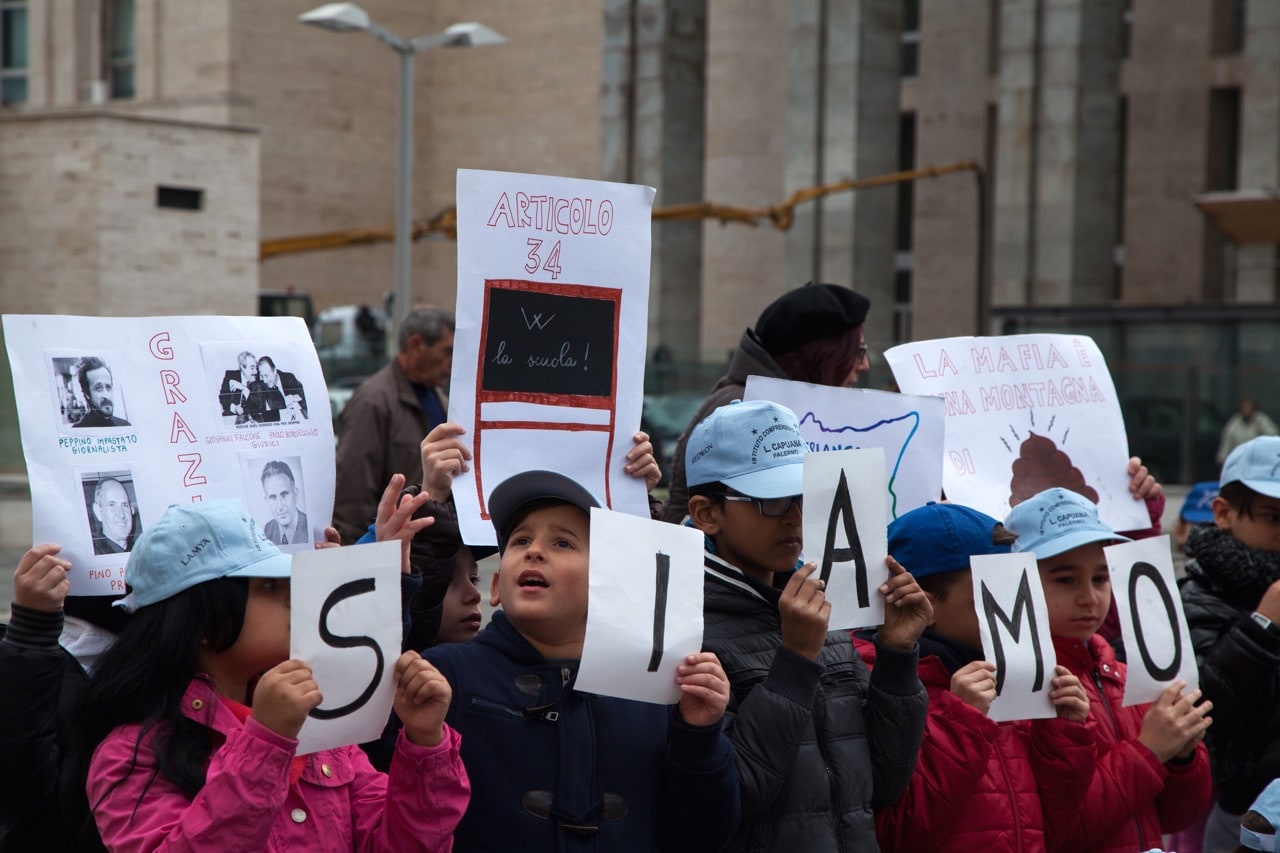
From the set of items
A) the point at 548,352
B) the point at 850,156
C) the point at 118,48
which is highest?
the point at 118,48

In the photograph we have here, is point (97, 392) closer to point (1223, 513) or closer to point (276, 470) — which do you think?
point (276, 470)

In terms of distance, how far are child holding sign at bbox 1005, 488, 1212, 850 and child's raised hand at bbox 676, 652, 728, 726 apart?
A: 3.79ft

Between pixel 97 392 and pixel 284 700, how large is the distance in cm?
119

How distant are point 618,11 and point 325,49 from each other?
14.3 metres

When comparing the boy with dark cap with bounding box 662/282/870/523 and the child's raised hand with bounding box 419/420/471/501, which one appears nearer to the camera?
the child's raised hand with bounding box 419/420/471/501

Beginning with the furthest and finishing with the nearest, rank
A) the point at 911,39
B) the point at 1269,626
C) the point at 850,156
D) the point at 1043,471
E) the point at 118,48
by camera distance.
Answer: the point at 118,48
the point at 911,39
the point at 850,156
the point at 1043,471
the point at 1269,626

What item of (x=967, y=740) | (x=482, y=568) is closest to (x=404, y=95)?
(x=482, y=568)

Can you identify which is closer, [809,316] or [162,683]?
[162,683]

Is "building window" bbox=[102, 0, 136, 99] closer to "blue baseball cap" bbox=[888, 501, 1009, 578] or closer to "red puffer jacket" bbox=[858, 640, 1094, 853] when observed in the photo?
"blue baseball cap" bbox=[888, 501, 1009, 578]

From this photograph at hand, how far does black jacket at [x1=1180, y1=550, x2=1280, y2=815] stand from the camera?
172 inches

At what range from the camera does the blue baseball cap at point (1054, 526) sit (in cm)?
404

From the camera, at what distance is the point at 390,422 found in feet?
22.5

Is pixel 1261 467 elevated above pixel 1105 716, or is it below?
above

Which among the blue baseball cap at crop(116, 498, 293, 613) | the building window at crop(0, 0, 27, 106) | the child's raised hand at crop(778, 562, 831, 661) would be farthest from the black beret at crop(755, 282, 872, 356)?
the building window at crop(0, 0, 27, 106)
